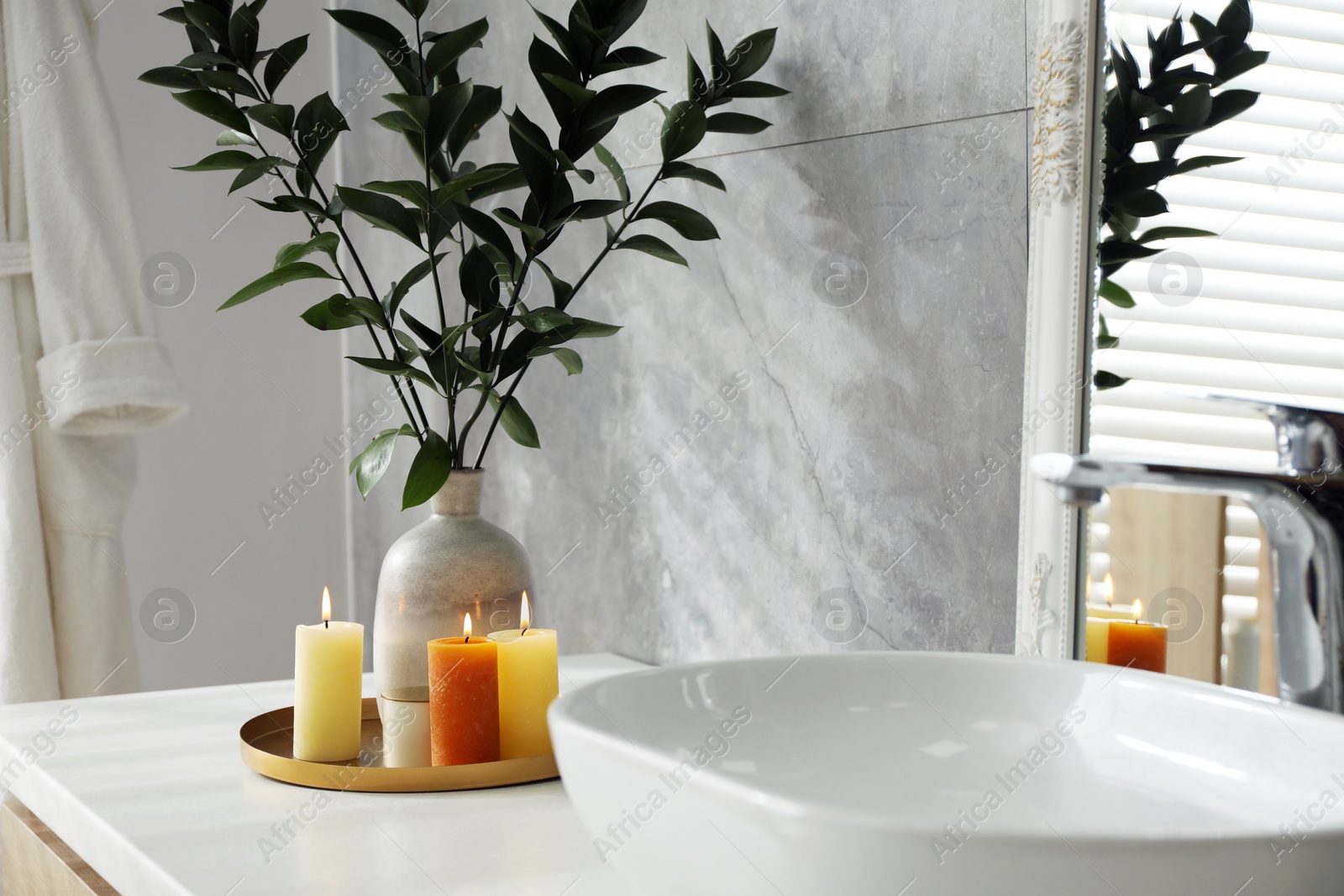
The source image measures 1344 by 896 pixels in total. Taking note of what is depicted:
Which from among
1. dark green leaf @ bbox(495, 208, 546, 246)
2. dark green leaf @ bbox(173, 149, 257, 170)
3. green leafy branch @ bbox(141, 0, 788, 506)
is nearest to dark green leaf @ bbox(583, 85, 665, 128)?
green leafy branch @ bbox(141, 0, 788, 506)

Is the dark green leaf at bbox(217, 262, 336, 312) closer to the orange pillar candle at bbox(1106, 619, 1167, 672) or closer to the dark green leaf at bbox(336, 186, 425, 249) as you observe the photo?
the dark green leaf at bbox(336, 186, 425, 249)

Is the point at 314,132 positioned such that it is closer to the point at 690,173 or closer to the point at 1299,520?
the point at 690,173

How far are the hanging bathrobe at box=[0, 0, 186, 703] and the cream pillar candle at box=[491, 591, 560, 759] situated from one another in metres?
0.88

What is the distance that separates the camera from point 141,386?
1510mm

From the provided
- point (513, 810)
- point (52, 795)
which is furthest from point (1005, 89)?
point (52, 795)

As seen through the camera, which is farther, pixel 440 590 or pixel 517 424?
pixel 517 424

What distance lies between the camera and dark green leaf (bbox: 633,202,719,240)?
107 centimetres

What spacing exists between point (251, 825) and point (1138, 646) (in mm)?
596

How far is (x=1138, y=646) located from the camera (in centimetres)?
75

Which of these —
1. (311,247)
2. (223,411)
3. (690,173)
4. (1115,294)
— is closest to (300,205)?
(311,247)

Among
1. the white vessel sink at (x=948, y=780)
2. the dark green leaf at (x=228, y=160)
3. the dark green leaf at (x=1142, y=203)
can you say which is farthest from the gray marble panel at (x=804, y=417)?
the dark green leaf at (x=228, y=160)

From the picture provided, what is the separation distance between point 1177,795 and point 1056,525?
245 mm

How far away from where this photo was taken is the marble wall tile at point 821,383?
904 mm

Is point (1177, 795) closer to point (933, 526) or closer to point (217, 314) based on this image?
point (933, 526)
